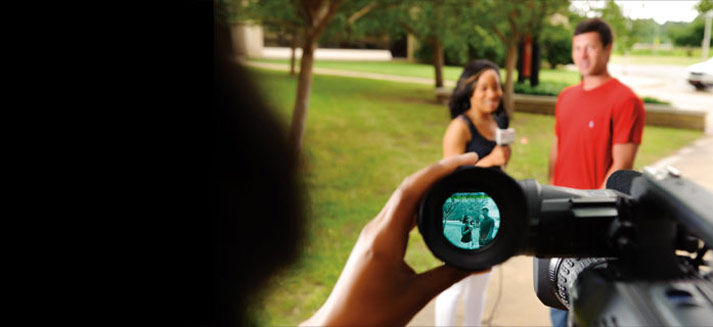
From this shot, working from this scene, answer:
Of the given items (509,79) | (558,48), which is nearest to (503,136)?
(509,79)

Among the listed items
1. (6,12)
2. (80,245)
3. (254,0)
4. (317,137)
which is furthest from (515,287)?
(254,0)

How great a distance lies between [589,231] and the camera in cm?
91

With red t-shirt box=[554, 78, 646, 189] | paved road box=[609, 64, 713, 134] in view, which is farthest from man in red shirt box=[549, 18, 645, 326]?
paved road box=[609, 64, 713, 134]

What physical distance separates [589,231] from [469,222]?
18 centimetres

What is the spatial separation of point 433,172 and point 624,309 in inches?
12.4

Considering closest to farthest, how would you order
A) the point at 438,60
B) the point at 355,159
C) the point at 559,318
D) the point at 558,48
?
the point at 559,318, the point at 355,159, the point at 438,60, the point at 558,48

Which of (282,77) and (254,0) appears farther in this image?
(282,77)

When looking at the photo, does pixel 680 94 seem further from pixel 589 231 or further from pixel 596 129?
pixel 589 231


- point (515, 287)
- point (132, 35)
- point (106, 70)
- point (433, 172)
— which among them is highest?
point (132, 35)

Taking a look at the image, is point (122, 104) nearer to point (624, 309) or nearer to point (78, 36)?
point (78, 36)

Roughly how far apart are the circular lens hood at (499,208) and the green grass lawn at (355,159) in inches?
129

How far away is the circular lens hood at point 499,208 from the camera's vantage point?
2.89 feet

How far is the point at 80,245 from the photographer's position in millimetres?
3125

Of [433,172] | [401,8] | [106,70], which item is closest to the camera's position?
[433,172]
